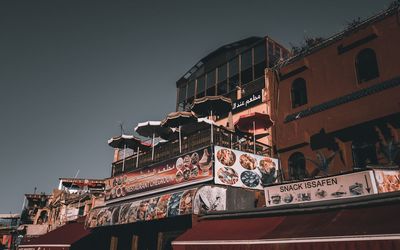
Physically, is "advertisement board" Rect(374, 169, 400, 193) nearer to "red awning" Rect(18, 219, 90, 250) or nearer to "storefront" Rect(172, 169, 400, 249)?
"storefront" Rect(172, 169, 400, 249)

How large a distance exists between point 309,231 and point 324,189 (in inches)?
122

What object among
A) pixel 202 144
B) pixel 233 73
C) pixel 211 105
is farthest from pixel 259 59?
pixel 202 144

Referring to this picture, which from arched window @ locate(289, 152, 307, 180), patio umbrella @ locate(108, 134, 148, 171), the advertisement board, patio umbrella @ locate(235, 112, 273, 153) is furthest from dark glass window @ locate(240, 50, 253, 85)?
the advertisement board

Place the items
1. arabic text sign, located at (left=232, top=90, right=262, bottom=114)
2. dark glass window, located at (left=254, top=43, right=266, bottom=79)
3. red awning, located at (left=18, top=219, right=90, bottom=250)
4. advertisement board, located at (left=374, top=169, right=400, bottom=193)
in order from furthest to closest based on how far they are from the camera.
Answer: dark glass window, located at (left=254, top=43, right=266, bottom=79), arabic text sign, located at (left=232, top=90, right=262, bottom=114), red awning, located at (left=18, top=219, right=90, bottom=250), advertisement board, located at (left=374, top=169, right=400, bottom=193)

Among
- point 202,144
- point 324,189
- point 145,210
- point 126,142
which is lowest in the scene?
point 145,210

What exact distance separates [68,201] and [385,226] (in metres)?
26.3

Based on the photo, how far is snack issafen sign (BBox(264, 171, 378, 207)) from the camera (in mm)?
9070

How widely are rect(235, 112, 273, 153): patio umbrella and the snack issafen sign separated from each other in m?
3.55

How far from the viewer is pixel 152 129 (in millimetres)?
17984

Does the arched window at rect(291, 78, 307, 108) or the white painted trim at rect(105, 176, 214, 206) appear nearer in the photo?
the white painted trim at rect(105, 176, 214, 206)

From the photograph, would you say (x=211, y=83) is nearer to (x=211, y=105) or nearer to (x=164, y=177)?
(x=211, y=105)

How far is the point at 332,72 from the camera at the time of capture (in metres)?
14.0

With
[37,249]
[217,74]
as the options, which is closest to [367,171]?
[217,74]

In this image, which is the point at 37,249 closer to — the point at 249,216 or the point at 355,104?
the point at 249,216
